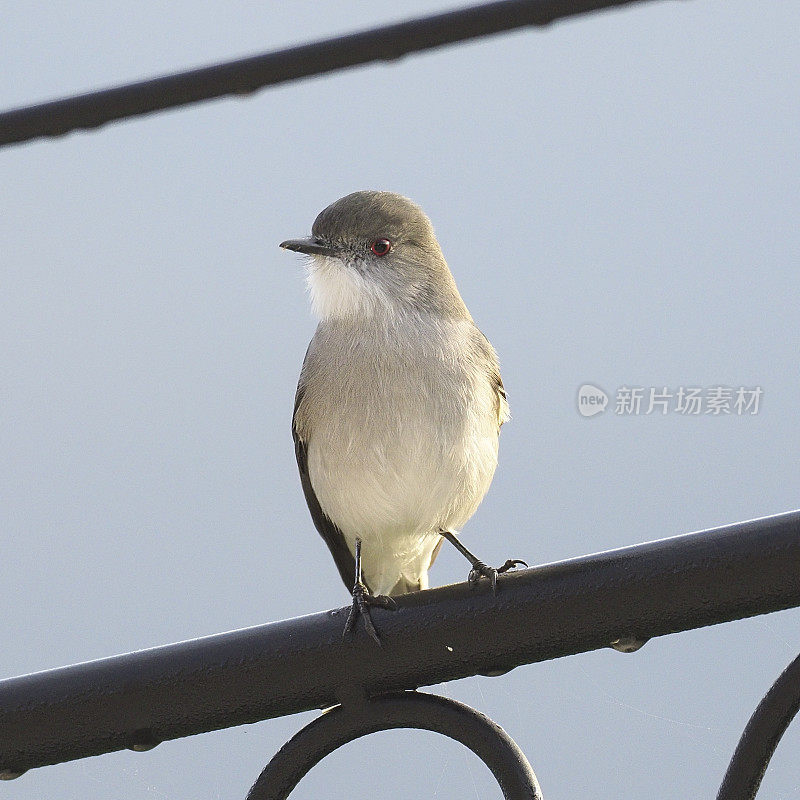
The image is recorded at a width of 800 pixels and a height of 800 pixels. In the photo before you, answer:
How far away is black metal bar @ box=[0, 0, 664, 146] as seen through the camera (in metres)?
1.22

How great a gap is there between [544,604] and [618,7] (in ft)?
2.13

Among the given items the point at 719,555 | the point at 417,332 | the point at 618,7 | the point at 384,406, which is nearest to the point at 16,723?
the point at 719,555

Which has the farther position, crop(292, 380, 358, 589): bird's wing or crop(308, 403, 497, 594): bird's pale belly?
crop(292, 380, 358, 589): bird's wing

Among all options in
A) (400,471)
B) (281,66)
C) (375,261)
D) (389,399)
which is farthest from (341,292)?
(281,66)

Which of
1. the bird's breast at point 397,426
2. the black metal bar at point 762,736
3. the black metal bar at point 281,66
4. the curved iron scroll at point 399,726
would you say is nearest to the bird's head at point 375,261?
the bird's breast at point 397,426

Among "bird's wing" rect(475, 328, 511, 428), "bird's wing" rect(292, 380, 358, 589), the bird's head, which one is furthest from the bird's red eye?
"bird's wing" rect(292, 380, 358, 589)

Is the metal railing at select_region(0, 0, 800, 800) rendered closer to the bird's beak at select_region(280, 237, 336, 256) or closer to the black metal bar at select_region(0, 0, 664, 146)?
the black metal bar at select_region(0, 0, 664, 146)

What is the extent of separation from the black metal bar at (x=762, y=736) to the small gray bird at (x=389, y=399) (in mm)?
1251

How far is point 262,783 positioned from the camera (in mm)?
1203

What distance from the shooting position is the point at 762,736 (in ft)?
3.57

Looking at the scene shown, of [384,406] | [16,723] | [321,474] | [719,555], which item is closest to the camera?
[719,555]

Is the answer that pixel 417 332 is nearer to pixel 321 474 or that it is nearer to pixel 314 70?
pixel 321 474

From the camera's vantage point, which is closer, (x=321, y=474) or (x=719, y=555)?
(x=719, y=555)

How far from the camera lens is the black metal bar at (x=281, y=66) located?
48.0 inches
